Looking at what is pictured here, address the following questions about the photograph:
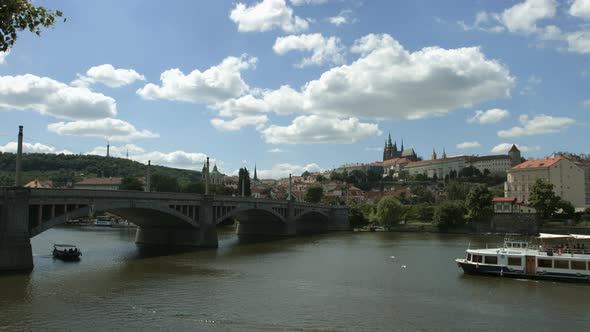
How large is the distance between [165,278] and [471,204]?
8205 centimetres

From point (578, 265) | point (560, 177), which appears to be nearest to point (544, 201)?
point (560, 177)

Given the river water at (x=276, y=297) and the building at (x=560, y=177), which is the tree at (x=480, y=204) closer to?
the building at (x=560, y=177)

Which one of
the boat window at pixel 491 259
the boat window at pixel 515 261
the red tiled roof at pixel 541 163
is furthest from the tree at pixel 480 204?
the boat window at pixel 515 261

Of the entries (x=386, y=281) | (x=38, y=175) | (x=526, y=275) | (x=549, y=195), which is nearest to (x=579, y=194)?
(x=549, y=195)

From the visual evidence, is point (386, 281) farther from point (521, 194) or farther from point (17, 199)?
point (521, 194)

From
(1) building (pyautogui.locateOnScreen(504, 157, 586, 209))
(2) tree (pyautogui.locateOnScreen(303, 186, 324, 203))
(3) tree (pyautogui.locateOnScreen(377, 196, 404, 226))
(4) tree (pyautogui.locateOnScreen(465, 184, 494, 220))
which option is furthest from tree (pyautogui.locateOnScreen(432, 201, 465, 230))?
(2) tree (pyautogui.locateOnScreen(303, 186, 324, 203))

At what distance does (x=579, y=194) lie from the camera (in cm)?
12019

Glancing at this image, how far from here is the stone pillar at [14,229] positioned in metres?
37.4

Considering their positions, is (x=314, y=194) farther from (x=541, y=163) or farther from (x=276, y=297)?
(x=276, y=297)

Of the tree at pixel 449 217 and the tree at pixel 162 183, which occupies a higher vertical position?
the tree at pixel 162 183

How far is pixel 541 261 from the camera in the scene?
134 feet

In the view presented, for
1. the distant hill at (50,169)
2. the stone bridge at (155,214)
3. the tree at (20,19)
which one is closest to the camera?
the tree at (20,19)

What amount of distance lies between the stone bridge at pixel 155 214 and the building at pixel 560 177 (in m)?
49.5

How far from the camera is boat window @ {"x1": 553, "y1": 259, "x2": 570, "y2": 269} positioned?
4000 centimetres
